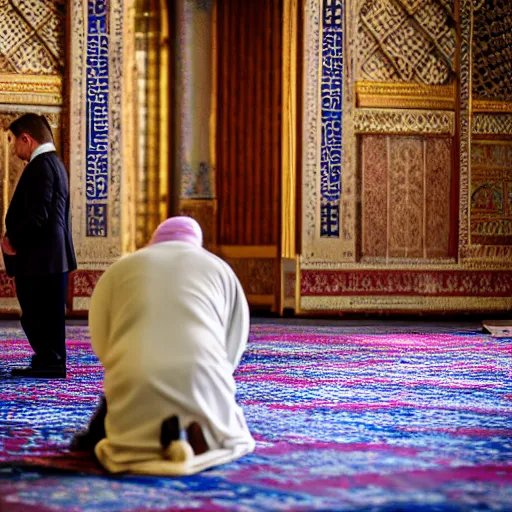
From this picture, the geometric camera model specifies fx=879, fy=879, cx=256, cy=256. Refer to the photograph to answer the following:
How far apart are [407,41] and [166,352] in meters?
5.26

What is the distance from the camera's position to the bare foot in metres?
2.08

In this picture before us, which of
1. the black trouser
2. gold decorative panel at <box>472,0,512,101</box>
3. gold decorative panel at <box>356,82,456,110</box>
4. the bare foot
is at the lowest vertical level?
the bare foot

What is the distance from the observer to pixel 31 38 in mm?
6637

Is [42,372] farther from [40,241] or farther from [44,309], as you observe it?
[40,241]

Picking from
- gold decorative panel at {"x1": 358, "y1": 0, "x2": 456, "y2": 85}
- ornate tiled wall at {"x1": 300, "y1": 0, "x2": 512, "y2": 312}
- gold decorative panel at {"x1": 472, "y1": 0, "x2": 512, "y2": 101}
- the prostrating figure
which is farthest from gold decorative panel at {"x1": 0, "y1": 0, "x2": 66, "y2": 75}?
the prostrating figure

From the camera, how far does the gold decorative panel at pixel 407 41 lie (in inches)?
266

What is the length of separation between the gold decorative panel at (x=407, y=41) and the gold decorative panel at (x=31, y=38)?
7.60 ft

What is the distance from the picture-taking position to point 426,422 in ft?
9.02

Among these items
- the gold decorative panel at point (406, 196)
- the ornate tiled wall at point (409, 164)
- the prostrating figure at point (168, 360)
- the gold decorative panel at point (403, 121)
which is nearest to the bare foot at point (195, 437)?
the prostrating figure at point (168, 360)

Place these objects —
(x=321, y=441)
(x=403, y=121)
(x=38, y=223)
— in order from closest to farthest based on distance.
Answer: (x=321, y=441) → (x=38, y=223) → (x=403, y=121)

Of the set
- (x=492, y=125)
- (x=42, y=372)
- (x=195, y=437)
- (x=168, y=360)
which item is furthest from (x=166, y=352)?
(x=492, y=125)

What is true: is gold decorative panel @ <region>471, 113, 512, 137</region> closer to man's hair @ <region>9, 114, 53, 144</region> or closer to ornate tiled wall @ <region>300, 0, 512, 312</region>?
ornate tiled wall @ <region>300, 0, 512, 312</region>

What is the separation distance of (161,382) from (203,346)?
0.14 m

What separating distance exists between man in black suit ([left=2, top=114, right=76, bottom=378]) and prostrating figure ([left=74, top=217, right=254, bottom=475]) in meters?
1.27
